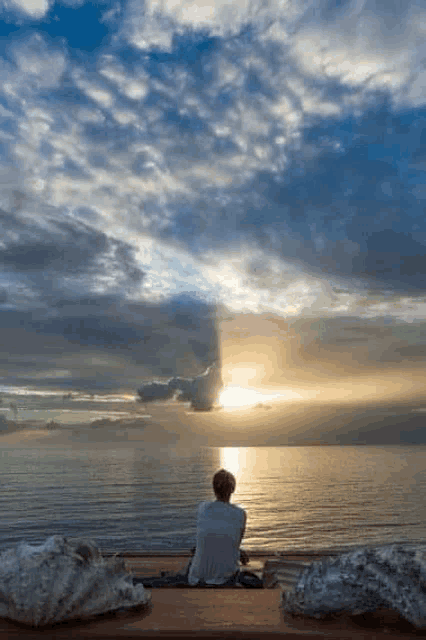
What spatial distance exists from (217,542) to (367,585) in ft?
8.49

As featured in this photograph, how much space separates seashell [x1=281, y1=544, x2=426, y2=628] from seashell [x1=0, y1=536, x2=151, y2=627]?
170cm

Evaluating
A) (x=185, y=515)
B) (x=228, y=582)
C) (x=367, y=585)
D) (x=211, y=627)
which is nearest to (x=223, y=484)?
(x=228, y=582)

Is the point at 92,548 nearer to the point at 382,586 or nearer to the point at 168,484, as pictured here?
the point at 382,586

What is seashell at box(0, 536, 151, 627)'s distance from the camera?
4.49 m

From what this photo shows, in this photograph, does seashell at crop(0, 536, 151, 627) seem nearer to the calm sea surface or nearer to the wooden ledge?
the wooden ledge

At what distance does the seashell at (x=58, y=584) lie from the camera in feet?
14.7

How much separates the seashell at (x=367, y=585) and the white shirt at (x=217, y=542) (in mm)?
1892

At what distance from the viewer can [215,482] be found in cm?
693

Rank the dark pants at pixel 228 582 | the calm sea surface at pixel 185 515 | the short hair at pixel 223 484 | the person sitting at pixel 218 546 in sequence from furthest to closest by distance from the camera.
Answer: the calm sea surface at pixel 185 515 → the short hair at pixel 223 484 → the person sitting at pixel 218 546 → the dark pants at pixel 228 582

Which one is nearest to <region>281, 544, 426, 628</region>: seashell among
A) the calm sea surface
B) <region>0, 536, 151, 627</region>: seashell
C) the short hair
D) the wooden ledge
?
the wooden ledge

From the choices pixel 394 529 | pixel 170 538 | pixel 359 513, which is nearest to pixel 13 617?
pixel 170 538

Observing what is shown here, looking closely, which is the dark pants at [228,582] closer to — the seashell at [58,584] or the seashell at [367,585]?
the seashell at [58,584]

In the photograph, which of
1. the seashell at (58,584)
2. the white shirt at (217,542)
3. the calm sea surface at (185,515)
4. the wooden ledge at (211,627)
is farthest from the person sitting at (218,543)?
the calm sea surface at (185,515)

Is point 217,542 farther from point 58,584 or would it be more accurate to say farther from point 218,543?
point 58,584
